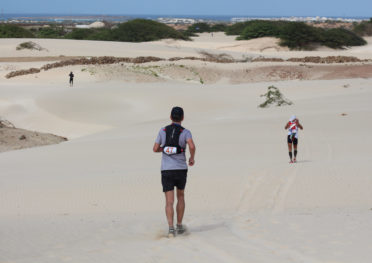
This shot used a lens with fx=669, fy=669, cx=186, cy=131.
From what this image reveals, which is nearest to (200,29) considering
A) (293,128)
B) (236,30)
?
(236,30)

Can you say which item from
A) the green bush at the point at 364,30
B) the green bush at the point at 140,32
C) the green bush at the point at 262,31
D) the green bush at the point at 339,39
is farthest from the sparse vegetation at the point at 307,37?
the green bush at the point at 364,30

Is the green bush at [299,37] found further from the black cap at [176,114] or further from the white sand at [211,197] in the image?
the black cap at [176,114]

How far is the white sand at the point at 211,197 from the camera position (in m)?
6.99

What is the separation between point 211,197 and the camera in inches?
405

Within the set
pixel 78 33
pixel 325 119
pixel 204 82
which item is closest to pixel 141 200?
pixel 325 119

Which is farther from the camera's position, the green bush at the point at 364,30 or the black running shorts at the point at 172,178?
the green bush at the point at 364,30

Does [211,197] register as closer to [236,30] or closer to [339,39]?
[339,39]

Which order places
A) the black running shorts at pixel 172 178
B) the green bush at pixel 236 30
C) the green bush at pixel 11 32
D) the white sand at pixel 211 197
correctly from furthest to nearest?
the green bush at pixel 236 30
the green bush at pixel 11 32
the black running shorts at pixel 172 178
the white sand at pixel 211 197

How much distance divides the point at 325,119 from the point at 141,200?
1161 cm

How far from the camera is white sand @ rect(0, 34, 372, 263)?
22.9ft

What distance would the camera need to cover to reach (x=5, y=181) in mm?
11602

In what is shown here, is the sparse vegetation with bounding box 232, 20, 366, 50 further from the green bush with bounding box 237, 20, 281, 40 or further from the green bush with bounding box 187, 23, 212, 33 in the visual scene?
the green bush with bounding box 187, 23, 212, 33

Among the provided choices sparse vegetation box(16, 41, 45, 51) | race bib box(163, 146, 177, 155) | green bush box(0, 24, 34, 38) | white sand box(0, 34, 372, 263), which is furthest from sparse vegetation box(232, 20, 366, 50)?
race bib box(163, 146, 177, 155)

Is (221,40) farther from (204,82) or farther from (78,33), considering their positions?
(204,82)
